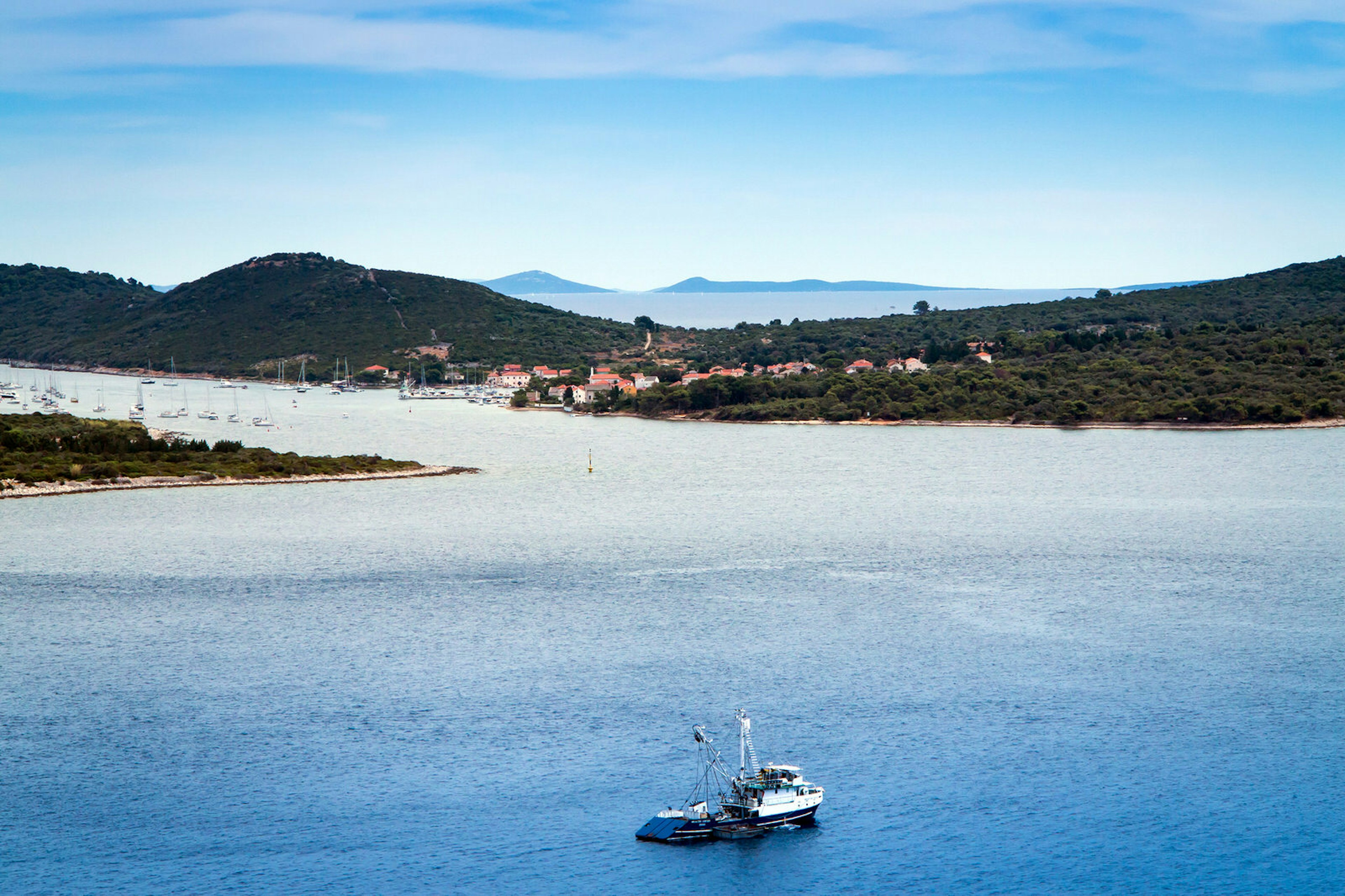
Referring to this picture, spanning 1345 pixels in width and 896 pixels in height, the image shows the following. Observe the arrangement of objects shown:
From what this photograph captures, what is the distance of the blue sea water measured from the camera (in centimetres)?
1878

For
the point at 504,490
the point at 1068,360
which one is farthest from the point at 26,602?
the point at 1068,360

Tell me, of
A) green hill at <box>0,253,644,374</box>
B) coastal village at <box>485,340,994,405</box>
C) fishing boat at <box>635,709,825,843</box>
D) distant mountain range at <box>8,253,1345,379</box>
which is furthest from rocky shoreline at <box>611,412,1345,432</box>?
fishing boat at <box>635,709,825,843</box>

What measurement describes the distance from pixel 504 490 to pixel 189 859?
38.0 meters

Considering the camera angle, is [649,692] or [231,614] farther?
[231,614]

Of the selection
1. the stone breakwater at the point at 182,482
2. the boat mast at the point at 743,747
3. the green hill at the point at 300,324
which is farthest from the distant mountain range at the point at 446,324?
the boat mast at the point at 743,747

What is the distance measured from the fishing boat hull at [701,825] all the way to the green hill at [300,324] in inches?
4876

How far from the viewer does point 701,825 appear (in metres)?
19.5

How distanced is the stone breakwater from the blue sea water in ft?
8.29

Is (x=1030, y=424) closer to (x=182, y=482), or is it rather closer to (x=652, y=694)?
(x=182, y=482)

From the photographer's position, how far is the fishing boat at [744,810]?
19.4 meters

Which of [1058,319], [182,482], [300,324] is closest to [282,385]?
[300,324]

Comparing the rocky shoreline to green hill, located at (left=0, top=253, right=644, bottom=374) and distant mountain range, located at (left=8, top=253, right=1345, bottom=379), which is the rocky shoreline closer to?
distant mountain range, located at (left=8, top=253, right=1345, bottom=379)

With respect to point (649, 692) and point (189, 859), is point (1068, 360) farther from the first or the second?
point (189, 859)

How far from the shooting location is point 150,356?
15475 cm
